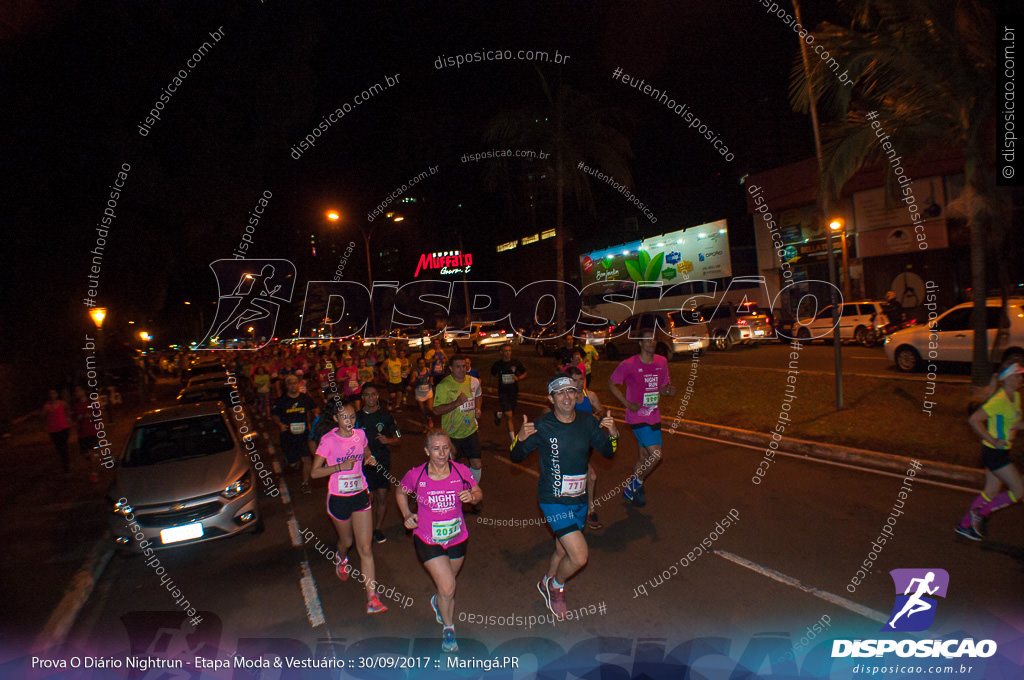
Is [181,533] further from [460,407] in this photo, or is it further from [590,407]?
[590,407]

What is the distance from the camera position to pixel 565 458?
4.46 meters

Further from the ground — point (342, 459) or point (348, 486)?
point (342, 459)

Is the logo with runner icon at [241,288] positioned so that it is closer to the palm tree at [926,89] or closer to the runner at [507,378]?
the runner at [507,378]

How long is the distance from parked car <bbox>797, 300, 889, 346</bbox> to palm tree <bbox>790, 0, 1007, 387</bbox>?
39.0 feet

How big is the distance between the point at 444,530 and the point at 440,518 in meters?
0.10

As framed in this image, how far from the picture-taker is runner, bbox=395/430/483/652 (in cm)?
429

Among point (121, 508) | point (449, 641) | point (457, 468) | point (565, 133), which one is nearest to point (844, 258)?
point (565, 133)

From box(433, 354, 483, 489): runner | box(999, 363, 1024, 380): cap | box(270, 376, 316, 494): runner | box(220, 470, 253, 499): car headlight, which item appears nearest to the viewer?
box(999, 363, 1024, 380): cap

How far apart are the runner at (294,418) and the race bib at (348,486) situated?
12.3 ft

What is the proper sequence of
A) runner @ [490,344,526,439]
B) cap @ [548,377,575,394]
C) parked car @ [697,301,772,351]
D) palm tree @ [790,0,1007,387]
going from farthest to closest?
parked car @ [697,301,772,351], runner @ [490,344,526,439], palm tree @ [790,0,1007,387], cap @ [548,377,575,394]

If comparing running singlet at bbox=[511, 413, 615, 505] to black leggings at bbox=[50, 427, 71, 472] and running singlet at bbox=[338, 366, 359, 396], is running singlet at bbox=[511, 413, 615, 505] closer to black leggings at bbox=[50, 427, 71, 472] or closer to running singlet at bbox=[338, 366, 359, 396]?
running singlet at bbox=[338, 366, 359, 396]

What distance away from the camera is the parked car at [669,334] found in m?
21.7

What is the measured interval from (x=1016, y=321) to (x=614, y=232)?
29601 mm

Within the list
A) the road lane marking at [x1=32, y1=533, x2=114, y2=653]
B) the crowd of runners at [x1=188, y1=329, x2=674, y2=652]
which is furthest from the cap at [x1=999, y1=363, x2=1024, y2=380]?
the road lane marking at [x1=32, y1=533, x2=114, y2=653]
